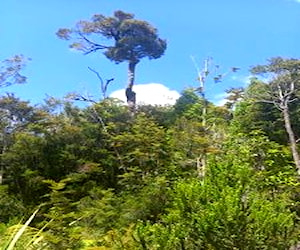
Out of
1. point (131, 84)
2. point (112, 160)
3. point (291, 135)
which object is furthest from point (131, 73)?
point (291, 135)

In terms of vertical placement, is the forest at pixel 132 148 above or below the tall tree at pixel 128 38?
below

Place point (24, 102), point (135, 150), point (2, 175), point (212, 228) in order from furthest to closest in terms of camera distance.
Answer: point (24, 102) → point (2, 175) → point (135, 150) → point (212, 228)

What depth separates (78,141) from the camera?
40.8 ft

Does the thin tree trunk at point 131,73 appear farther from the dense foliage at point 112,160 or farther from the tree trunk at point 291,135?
the tree trunk at point 291,135

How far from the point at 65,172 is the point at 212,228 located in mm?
8575

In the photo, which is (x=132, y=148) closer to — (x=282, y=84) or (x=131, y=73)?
(x=282, y=84)

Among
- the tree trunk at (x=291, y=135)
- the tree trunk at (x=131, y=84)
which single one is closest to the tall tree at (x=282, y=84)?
the tree trunk at (x=291, y=135)

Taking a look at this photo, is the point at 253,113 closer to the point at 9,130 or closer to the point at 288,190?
A: the point at 288,190

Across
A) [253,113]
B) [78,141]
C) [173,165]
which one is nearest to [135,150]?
[173,165]

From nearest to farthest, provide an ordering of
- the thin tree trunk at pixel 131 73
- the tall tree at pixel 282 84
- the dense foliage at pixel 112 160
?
1. the dense foliage at pixel 112 160
2. the tall tree at pixel 282 84
3. the thin tree trunk at pixel 131 73

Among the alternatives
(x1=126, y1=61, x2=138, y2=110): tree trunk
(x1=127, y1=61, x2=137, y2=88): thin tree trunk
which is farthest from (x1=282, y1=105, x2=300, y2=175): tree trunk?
→ (x1=127, y1=61, x2=137, y2=88): thin tree trunk

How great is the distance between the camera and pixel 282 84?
1212 cm

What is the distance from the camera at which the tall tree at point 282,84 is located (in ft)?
38.5

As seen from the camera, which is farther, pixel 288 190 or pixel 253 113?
pixel 253 113
